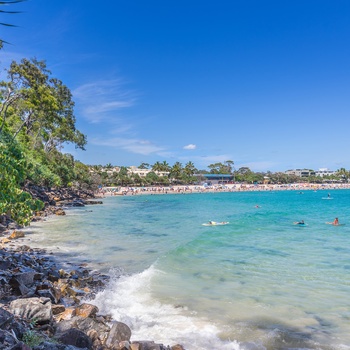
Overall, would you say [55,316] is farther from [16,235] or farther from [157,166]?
[157,166]

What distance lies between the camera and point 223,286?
A: 1008cm

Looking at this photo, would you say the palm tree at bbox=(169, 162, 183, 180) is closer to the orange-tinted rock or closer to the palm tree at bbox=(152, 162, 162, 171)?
the palm tree at bbox=(152, 162, 162, 171)

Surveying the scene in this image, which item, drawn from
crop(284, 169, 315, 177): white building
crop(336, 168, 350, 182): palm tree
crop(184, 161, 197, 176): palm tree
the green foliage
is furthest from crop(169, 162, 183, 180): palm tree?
the green foliage

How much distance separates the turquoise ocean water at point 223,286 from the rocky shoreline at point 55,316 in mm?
697

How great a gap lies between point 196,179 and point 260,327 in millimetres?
122145

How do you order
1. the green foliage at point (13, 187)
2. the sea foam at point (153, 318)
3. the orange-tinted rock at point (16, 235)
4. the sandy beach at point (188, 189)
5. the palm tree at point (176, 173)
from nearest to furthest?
1. the sea foam at point (153, 318)
2. the green foliage at point (13, 187)
3. the orange-tinted rock at point (16, 235)
4. the sandy beach at point (188, 189)
5. the palm tree at point (176, 173)

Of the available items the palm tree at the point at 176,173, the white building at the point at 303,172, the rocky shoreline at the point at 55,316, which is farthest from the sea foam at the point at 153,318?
the white building at the point at 303,172

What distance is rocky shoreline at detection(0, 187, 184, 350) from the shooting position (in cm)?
451

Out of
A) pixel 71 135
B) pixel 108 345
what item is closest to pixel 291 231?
pixel 108 345

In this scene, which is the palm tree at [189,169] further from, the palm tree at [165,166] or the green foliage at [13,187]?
the green foliage at [13,187]

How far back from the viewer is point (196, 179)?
129 meters

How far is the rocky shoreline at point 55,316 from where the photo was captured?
14.8ft

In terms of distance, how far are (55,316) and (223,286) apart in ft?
17.3

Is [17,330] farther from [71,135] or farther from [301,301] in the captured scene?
[71,135]
